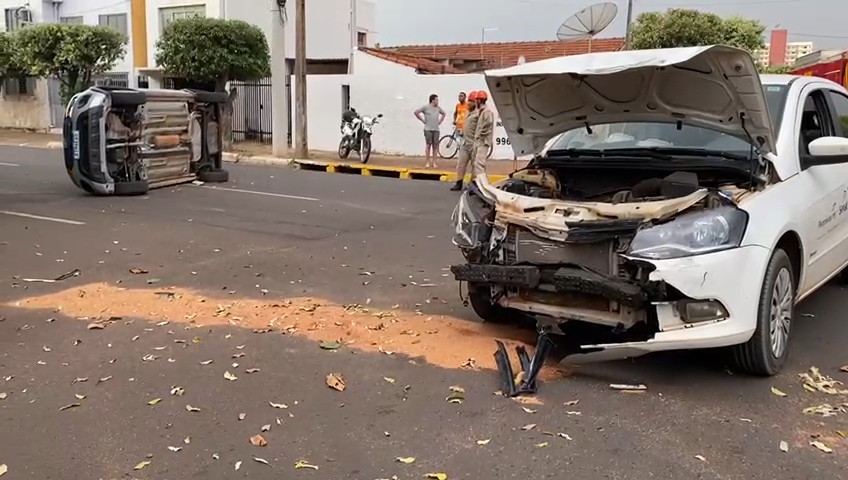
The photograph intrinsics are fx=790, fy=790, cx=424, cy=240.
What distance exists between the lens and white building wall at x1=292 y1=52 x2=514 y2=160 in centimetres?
2050

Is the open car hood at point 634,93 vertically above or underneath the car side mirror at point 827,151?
above

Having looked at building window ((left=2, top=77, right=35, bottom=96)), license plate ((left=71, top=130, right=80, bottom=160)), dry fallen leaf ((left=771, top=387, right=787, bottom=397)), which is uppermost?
building window ((left=2, top=77, right=35, bottom=96))

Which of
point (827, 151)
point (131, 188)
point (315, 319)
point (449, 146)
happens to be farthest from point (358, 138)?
point (827, 151)

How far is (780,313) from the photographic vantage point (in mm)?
4746

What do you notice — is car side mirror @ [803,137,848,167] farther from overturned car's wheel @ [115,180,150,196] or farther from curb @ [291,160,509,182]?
curb @ [291,160,509,182]

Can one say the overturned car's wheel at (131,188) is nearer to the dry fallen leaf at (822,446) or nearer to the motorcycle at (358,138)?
the motorcycle at (358,138)

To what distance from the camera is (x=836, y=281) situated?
7.07 metres

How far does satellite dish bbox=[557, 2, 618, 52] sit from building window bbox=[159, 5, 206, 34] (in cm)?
1396

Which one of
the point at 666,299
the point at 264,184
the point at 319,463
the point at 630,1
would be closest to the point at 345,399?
the point at 319,463

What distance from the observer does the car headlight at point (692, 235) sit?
4285mm

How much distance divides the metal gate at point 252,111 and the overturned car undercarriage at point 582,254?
70.5ft

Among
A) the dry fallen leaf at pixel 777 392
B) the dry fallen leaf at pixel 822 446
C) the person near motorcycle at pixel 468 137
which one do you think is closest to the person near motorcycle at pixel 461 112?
the person near motorcycle at pixel 468 137

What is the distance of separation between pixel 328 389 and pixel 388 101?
1777cm

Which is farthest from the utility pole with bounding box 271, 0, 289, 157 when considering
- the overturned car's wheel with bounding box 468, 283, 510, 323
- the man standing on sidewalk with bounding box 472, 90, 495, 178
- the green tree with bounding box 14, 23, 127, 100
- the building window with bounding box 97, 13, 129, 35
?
the overturned car's wheel with bounding box 468, 283, 510, 323
